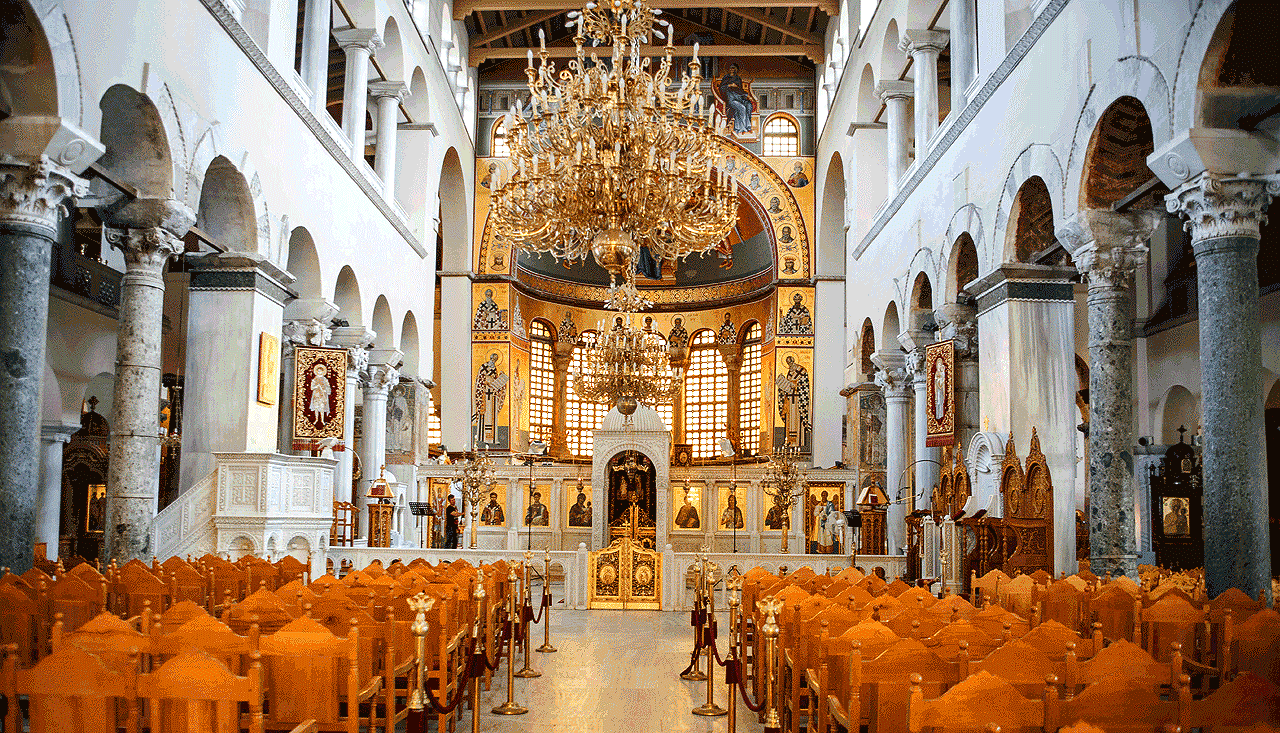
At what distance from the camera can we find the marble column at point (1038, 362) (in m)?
12.5

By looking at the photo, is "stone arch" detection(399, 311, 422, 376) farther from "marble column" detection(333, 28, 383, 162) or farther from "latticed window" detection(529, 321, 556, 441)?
"latticed window" detection(529, 321, 556, 441)

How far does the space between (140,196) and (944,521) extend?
33.0 ft

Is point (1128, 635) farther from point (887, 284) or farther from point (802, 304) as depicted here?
point (802, 304)

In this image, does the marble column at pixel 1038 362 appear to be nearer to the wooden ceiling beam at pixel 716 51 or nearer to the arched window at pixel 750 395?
the wooden ceiling beam at pixel 716 51

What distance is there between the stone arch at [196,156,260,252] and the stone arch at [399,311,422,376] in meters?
9.11

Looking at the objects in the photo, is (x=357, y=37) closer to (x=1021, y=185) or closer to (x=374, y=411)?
(x=374, y=411)

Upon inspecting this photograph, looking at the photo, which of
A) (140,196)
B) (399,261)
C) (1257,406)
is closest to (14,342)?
(140,196)

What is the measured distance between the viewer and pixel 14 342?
8516mm

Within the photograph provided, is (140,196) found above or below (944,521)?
above

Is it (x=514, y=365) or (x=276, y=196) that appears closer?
(x=276, y=196)

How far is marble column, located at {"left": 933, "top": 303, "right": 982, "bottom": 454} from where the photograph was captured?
1512cm

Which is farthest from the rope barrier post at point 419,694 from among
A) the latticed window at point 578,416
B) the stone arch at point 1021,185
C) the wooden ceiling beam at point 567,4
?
the latticed window at point 578,416

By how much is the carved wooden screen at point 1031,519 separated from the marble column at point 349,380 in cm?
1074

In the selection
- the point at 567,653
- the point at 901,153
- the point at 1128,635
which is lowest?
the point at 567,653
